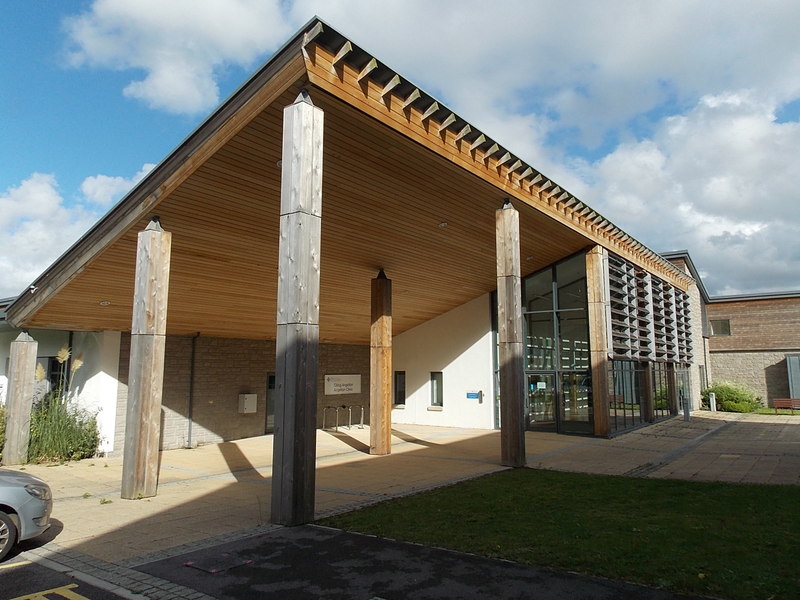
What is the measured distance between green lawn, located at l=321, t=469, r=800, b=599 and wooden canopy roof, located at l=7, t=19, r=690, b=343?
5.17m

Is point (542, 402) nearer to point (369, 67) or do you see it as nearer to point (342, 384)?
point (342, 384)

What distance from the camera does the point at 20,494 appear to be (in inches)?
220

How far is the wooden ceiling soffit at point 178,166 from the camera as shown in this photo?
6.91 m

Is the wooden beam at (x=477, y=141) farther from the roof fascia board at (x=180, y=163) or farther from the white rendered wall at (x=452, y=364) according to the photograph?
the white rendered wall at (x=452, y=364)

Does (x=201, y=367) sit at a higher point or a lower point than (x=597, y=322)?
lower

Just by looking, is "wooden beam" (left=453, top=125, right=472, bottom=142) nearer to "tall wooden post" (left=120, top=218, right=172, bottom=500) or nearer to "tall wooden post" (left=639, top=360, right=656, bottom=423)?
"tall wooden post" (left=120, top=218, right=172, bottom=500)

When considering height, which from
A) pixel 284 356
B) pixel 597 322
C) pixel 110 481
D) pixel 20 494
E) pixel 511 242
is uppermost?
pixel 511 242

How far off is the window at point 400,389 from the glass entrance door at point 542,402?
17.8 ft

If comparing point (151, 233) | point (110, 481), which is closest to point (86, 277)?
point (151, 233)

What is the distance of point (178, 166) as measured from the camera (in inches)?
324

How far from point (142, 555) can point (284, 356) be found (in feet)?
7.91

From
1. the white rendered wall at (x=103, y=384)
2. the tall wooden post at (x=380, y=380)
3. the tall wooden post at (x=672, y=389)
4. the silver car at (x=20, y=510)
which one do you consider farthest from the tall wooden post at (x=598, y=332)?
the silver car at (x=20, y=510)

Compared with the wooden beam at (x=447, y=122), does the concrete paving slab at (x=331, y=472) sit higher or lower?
lower

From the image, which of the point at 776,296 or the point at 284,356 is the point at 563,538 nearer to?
the point at 284,356
